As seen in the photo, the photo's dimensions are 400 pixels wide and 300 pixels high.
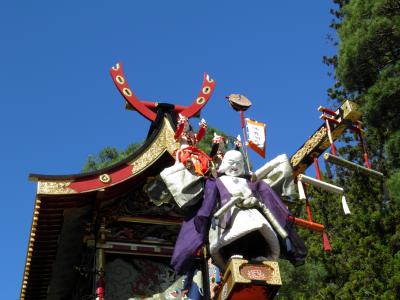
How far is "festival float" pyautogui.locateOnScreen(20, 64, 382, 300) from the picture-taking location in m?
4.99

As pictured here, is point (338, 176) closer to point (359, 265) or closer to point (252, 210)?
point (359, 265)

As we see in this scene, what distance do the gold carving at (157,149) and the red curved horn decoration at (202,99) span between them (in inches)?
25.2

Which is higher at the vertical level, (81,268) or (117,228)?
(117,228)

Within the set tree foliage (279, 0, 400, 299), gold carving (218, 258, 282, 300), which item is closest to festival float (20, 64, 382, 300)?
gold carving (218, 258, 282, 300)

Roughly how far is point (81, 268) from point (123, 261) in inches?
20.3

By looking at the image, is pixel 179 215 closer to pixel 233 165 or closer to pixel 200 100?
pixel 200 100

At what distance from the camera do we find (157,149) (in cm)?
702

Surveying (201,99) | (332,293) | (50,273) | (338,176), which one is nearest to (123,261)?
(50,273)

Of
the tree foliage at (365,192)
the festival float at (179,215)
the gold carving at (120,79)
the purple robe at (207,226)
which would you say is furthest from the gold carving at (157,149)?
the tree foliage at (365,192)

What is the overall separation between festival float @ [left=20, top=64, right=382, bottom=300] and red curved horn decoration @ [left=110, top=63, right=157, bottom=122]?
2cm

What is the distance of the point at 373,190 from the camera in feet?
45.4

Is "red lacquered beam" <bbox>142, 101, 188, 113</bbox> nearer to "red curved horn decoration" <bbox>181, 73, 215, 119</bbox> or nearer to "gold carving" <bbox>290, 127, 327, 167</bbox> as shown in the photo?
"red curved horn decoration" <bbox>181, 73, 215, 119</bbox>

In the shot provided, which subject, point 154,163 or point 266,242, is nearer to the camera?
point 266,242

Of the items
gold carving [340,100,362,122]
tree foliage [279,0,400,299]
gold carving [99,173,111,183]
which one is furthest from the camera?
tree foliage [279,0,400,299]
